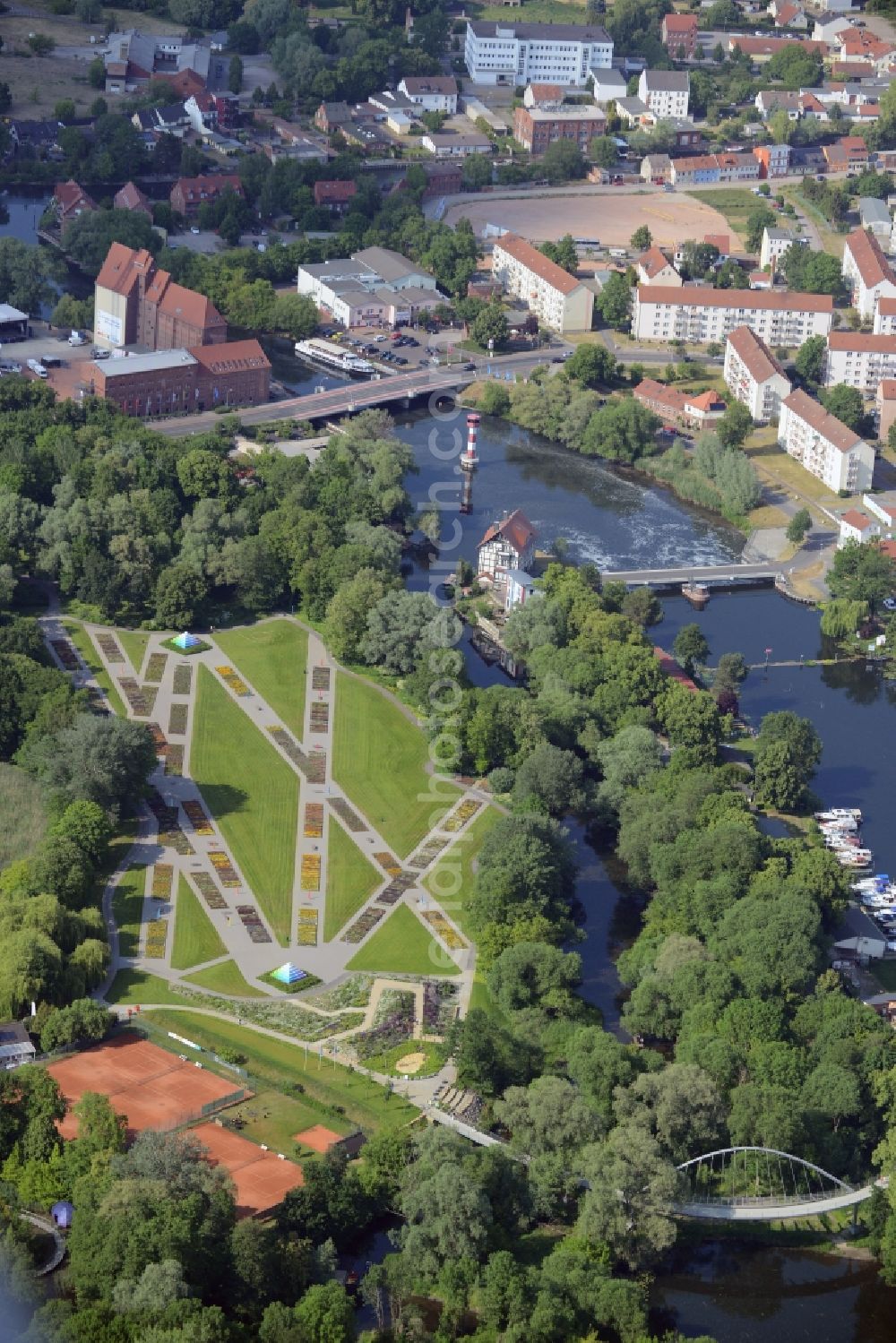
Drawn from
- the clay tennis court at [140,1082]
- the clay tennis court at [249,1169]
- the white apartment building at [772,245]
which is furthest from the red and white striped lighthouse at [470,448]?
the clay tennis court at [249,1169]

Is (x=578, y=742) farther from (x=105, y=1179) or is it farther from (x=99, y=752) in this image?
(x=105, y=1179)

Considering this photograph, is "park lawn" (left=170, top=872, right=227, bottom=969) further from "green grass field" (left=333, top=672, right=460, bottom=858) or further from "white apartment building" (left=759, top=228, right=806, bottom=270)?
"white apartment building" (left=759, top=228, right=806, bottom=270)

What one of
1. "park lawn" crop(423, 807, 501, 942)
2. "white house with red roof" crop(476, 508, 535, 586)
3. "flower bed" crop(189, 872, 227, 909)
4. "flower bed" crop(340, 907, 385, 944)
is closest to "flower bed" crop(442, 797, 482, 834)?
"park lawn" crop(423, 807, 501, 942)

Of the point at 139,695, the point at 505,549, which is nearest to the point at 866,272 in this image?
the point at 505,549

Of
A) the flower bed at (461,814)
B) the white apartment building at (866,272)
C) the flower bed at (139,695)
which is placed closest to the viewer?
the flower bed at (461,814)

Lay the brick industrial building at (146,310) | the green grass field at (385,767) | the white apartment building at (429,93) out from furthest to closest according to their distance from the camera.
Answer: the white apartment building at (429,93), the brick industrial building at (146,310), the green grass field at (385,767)

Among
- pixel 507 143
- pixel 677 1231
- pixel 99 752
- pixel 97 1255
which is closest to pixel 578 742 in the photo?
pixel 99 752

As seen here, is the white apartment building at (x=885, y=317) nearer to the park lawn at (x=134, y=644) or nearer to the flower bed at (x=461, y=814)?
the park lawn at (x=134, y=644)

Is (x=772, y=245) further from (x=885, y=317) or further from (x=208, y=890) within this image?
(x=208, y=890)
